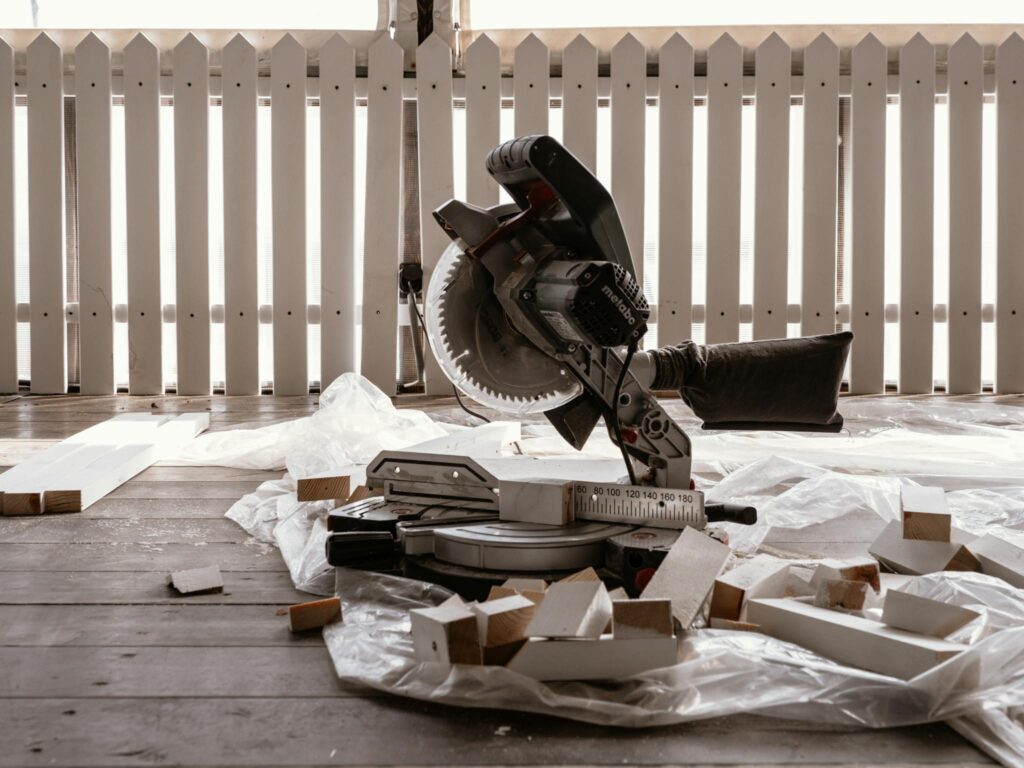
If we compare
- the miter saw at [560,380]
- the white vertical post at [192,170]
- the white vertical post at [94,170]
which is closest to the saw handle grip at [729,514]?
the miter saw at [560,380]

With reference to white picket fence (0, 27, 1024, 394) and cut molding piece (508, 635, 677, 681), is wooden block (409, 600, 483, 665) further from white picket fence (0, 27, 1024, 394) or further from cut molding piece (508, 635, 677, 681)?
white picket fence (0, 27, 1024, 394)

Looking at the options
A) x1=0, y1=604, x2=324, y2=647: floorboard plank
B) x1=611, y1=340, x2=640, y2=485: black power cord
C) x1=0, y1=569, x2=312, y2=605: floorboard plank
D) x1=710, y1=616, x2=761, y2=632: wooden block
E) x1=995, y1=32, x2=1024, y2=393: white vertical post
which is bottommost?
x1=0, y1=604, x2=324, y2=647: floorboard plank

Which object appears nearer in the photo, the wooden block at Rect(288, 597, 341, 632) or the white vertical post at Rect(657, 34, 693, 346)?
the wooden block at Rect(288, 597, 341, 632)

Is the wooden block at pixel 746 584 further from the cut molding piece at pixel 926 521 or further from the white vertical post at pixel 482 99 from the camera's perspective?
the white vertical post at pixel 482 99

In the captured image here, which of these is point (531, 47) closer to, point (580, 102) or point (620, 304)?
point (580, 102)

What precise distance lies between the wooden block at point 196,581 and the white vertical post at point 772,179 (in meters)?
3.39

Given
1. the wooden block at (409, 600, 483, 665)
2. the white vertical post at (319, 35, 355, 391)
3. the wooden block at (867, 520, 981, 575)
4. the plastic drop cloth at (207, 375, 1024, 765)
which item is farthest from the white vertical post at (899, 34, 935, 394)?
the wooden block at (409, 600, 483, 665)

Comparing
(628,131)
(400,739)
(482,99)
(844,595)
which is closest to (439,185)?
(482,99)

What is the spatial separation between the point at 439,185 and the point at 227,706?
12.0 feet

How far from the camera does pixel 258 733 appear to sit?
110 cm

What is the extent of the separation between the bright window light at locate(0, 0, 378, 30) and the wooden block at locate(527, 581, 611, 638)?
4.19m

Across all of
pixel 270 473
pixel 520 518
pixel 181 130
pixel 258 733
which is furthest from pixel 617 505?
pixel 181 130

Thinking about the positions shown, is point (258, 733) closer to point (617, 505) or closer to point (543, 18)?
point (617, 505)

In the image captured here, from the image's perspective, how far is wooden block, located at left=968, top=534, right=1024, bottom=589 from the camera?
157 cm
